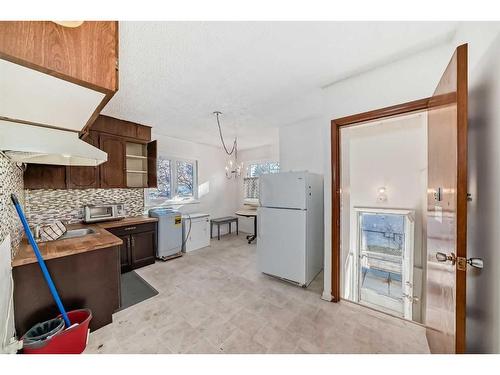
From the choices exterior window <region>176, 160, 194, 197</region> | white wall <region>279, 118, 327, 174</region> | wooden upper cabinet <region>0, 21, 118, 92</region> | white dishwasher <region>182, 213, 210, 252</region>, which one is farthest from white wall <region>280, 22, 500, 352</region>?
exterior window <region>176, 160, 194, 197</region>

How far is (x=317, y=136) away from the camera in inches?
127

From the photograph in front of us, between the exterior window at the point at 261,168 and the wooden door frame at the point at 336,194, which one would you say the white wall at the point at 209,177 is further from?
the wooden door frame at the point at 336,194

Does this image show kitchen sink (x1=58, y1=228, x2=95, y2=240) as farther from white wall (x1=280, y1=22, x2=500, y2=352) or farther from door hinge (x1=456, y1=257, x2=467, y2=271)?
door hinge (x1=456, y1=257, x2=467, y2=271)

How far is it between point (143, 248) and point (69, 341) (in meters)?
1.84

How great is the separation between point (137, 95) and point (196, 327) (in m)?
2.70

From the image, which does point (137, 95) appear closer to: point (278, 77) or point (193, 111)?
point (193, 111)

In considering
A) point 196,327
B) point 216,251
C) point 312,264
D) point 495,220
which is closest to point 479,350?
point 495,220

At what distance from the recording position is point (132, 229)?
9.84 feet

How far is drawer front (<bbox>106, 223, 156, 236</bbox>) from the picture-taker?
111 inches

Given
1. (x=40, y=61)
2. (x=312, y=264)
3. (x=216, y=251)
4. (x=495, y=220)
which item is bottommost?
(x=216, y=251)

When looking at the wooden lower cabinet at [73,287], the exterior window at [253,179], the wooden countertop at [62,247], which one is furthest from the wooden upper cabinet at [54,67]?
the exterior window at [253,179]

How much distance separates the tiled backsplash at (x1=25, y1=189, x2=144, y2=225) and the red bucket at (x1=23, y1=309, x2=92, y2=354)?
184 centimetres

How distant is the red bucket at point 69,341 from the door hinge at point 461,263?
245cm

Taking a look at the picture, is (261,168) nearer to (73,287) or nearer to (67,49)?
(73,287)
